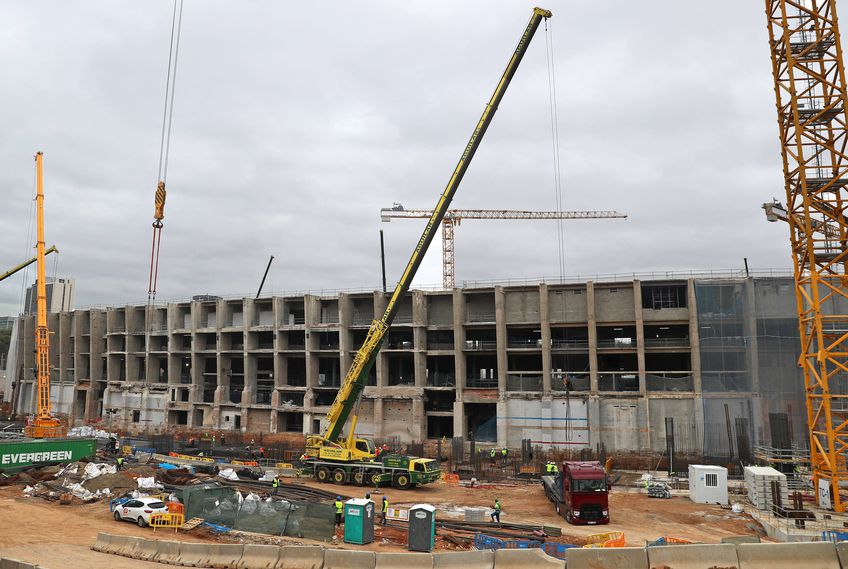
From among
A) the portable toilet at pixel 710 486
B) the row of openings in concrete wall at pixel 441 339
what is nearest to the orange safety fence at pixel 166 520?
the portable toilet at pixel 710 486

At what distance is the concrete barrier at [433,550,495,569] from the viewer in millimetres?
15023

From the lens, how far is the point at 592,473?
2816cm

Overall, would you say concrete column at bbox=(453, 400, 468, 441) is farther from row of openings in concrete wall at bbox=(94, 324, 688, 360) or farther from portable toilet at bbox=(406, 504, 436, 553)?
portable toilet at bbox=(406, 504, 436, 553)

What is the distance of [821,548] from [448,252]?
107048 mm

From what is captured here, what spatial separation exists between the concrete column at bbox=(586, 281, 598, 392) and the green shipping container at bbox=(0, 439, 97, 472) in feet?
127

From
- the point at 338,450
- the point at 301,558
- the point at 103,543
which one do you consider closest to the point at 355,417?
the point at 338,450

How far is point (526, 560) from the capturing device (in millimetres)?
14555

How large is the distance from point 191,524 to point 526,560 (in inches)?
654

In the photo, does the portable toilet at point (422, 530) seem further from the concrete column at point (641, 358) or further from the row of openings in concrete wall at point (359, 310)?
the row of openings in concrete wall at point (359, 310)

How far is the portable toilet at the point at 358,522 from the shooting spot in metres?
23.2

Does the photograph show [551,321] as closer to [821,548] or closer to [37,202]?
[821,548]

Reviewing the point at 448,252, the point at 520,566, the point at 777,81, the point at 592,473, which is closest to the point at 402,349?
the point at 592,473

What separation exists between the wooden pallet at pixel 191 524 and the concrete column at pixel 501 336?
3354 centimetres

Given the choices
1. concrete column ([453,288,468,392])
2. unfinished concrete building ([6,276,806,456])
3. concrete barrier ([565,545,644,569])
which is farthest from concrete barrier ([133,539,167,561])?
concrete column ([453,288,468,392])
